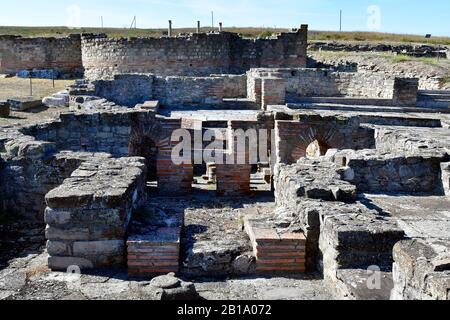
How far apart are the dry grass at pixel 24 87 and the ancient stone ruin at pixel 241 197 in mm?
5602

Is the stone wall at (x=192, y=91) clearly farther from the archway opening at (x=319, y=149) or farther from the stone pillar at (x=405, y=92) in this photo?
the stone pillar at (x=405, y=92)

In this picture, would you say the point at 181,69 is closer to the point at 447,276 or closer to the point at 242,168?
the point at 242,168

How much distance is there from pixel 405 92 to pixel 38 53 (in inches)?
790

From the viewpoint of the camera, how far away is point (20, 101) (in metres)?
16.0

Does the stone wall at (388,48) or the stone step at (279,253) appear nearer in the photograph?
the stone step at (279,253)

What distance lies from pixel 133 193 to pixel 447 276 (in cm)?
366

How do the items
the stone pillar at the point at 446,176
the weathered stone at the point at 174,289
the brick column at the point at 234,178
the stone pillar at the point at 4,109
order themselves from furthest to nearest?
the stone pillar at the point at 4,109
the brick column at the point at 234,178
the stone pillar at the point at 446,176
the weathered stone at the point at 174,289

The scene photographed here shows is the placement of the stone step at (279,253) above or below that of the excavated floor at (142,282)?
above

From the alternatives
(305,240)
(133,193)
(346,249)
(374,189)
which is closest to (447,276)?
(346,249)

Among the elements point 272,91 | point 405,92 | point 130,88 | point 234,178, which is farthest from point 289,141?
point 130,88

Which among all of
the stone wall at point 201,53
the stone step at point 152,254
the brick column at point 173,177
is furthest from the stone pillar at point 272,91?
the stone step at point 152,254

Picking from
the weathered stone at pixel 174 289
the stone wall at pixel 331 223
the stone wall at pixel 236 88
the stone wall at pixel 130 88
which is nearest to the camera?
the weathered stone at pixel 174 289

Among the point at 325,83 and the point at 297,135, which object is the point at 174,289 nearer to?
the point at 297,135

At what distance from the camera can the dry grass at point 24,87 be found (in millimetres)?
19852
